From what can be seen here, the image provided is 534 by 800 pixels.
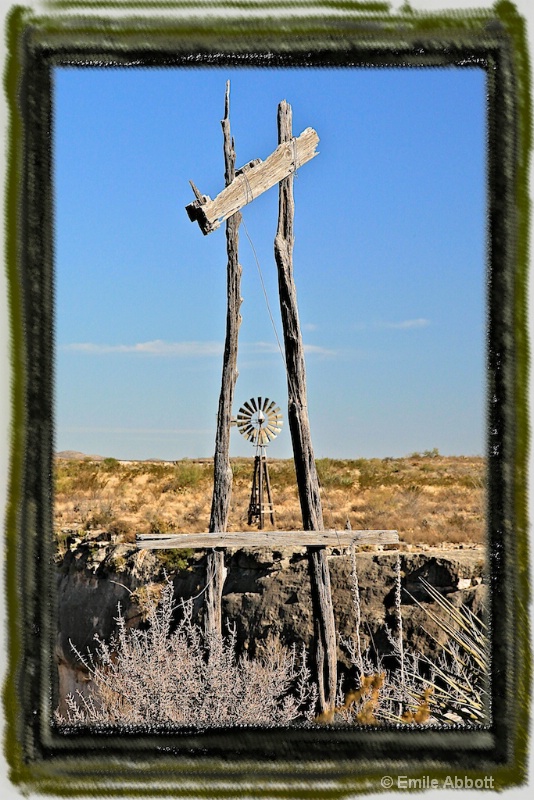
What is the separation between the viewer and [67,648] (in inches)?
390

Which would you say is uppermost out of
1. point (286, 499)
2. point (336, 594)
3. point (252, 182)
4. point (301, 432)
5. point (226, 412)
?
point (252, 182)

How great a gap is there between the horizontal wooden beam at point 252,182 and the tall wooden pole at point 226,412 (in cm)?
165

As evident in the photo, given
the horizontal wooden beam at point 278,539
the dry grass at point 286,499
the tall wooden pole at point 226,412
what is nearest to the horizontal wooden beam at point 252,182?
the tall wooden pole at point 226,412

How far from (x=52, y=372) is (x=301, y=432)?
3568 mm

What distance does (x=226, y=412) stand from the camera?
288 inches

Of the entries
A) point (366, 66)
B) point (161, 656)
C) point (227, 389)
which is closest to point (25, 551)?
point (366, 66)

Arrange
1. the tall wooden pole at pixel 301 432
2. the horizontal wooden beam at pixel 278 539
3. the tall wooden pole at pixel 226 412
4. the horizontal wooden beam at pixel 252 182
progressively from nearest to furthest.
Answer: the horizontal wooden beam at pixel 252 182 < the horizontal wooden beam at pixel 278 539 < the tall wooden pole at pixel 301 432 < the tall wooden pole at pixel 226 412

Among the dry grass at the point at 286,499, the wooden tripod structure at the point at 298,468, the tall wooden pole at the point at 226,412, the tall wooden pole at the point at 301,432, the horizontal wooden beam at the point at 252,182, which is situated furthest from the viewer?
the dry grass at the point at 286,499

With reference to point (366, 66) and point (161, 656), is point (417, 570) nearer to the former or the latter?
point (161, 656)

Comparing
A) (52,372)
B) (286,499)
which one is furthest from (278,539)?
(286,499)

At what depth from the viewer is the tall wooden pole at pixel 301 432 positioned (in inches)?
230

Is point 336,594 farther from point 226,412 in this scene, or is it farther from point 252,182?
point 252,182

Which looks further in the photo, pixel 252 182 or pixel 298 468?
pixel 298 468

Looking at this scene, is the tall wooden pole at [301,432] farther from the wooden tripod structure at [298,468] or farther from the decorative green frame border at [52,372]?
the decorative green frame border at [52,372]
